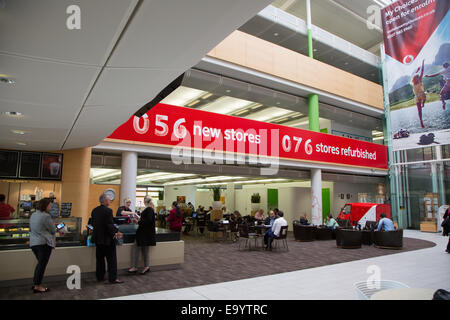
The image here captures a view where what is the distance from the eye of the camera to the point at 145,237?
5.64 metres

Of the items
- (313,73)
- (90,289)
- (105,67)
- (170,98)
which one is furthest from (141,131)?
(313,73)

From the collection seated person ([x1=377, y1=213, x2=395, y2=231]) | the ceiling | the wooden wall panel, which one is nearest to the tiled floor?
seated person ([x1=377, y1=213, x2=395, y2=231])

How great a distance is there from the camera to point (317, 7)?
16.3 meters

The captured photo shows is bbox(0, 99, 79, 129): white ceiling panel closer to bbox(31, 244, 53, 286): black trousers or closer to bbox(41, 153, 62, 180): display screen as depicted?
bbox(31, 244, 53, 286): black trousers

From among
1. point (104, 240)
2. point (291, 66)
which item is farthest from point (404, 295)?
point (291, 66)

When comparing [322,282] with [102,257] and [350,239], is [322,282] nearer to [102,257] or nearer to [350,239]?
[102,257]

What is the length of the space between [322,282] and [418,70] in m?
11.0

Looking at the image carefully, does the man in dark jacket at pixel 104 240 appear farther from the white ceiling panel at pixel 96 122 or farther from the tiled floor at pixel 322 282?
the white ceiling panel at pixel 96 122

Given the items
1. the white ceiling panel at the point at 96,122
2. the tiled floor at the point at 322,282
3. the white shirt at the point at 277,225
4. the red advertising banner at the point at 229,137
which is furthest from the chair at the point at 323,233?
the white ceiling panel at the point at 96,122

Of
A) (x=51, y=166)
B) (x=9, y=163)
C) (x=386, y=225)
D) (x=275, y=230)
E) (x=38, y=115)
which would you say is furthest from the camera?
(x=386, y=225)

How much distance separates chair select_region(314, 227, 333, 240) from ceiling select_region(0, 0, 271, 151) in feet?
32.5

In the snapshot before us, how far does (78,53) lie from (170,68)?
758 millimetres

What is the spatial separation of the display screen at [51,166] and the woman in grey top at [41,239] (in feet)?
9.95
